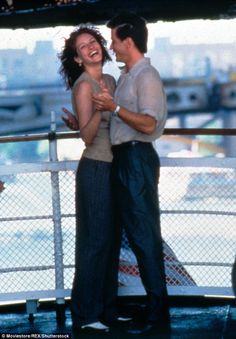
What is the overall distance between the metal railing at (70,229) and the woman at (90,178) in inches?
10.5

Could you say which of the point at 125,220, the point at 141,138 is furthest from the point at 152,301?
the point at 141,138

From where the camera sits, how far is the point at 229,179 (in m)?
3.08

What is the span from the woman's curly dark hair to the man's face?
9 centimetres

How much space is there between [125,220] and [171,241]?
0.72 meters

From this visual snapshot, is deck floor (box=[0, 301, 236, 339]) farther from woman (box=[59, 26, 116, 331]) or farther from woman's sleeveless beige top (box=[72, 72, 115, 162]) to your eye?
woman's sleeveless beige top (box=[72, 72, 115, 162])

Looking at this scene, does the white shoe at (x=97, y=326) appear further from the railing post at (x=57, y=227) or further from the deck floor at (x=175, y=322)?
the railing post at (x=57, y=227)

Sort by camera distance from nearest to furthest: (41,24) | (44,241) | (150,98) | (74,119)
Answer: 1. (150,98)
2. (74,119)
3. (44,241)
4. (41,24)

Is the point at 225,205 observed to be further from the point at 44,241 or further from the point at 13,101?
the point at 13,101

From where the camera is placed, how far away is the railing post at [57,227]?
2.81 meters

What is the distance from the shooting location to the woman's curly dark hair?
2.49m

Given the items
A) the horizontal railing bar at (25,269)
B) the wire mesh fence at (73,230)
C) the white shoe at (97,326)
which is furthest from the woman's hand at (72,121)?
the white shoe at (97,326)

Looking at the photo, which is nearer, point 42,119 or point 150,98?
point 150,98

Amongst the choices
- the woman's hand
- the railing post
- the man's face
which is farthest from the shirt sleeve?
the railing post

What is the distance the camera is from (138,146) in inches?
94.4
